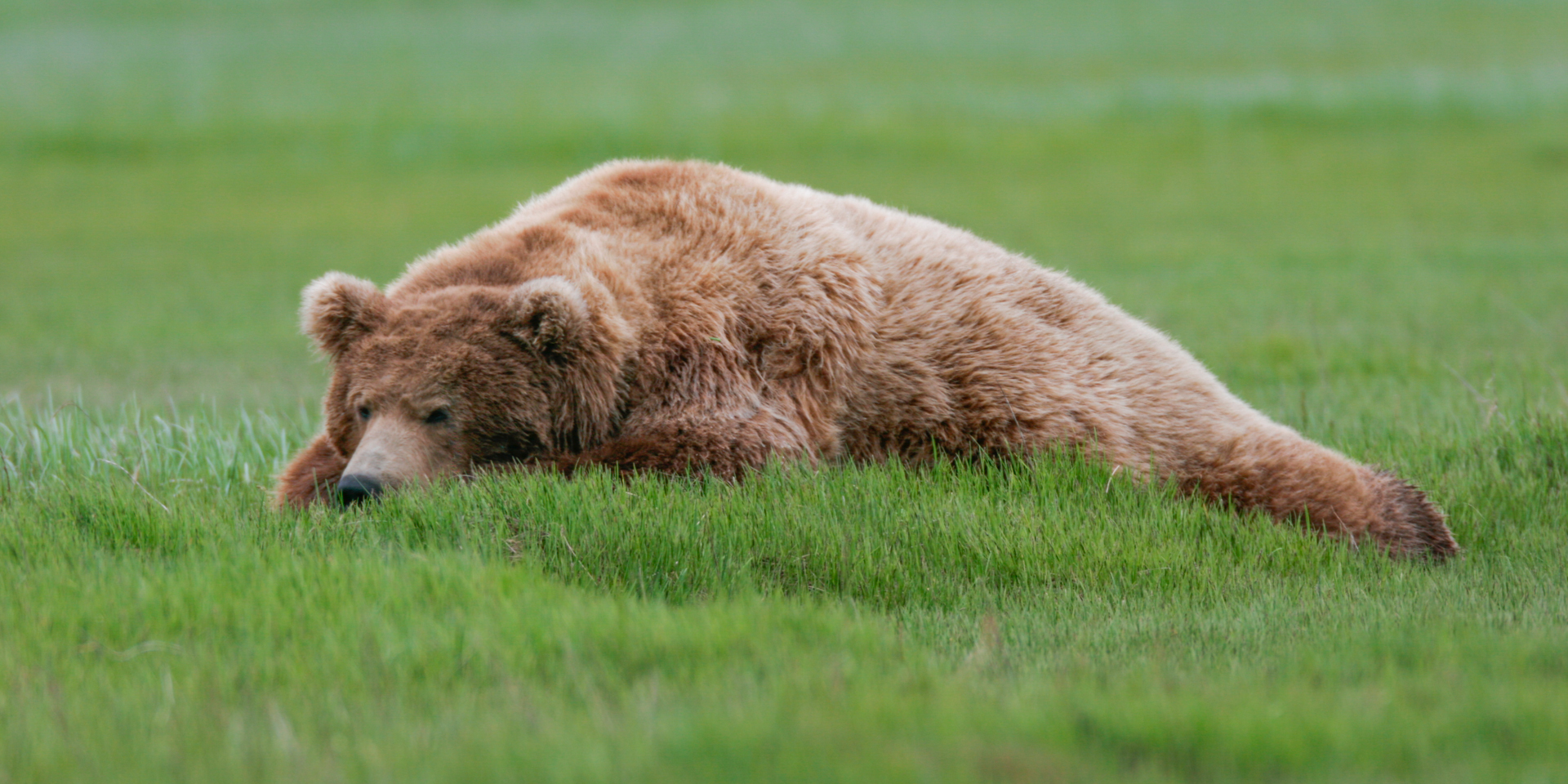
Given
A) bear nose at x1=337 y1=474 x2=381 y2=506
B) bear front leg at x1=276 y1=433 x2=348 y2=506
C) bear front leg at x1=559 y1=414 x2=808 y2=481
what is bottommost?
bear front leg at x1=276 y1=433 x2=348 y2=506

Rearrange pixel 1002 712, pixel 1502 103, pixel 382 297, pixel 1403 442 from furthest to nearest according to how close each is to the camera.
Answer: pixel 1502 103, pixel 1403 442, pixel 382 297, pixel 1002 712

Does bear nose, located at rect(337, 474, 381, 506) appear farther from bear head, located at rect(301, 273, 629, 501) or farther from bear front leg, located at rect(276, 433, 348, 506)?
bear front leg, located at rect(276, 433, 348, 506)

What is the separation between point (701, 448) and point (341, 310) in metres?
1.48

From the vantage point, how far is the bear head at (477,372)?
4.96 m

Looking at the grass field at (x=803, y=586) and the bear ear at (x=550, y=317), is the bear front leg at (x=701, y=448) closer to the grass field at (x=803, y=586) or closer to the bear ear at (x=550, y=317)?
the grass field at (x=803, y=586)

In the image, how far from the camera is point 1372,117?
28.1 metres

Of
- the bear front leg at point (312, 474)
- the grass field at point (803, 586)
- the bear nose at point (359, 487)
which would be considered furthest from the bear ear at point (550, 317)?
the bear front leg at point (312, 474)

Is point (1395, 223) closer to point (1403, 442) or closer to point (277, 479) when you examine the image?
point (1403, 442)

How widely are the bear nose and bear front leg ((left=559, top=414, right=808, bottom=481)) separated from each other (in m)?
0.66

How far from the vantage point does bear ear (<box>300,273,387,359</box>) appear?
17.0ft

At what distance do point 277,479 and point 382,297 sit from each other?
94 cm

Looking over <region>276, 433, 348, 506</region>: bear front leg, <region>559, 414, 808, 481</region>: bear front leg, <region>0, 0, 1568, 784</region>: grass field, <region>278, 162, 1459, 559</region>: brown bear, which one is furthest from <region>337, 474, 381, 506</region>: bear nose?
<region>559, 414, 808, 481</region>: bear front leg

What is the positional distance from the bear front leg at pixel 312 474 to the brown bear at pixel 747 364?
1cm

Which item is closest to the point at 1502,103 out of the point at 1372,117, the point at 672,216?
the point at 1372,117
